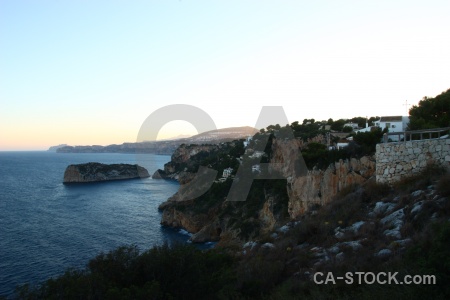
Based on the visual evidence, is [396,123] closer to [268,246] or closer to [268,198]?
[268,198]

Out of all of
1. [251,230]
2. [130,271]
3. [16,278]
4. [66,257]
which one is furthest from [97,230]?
[130,271]

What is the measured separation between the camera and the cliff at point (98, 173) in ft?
228

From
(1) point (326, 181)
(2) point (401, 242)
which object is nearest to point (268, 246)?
(2) point (401, 242)

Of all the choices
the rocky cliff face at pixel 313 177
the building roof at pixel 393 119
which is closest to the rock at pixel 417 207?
the rocky cliff face at pixel 313 177

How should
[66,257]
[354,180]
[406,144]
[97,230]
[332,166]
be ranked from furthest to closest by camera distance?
1. [97,230]
2. [66,257]
3. [332,166]
4. [354,180]
5. [406,144]

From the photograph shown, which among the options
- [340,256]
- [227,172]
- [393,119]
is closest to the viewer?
[340,256]

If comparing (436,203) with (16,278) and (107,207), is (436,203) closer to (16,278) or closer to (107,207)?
(16,278)

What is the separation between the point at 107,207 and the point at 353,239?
38.7 meters

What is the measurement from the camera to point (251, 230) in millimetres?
25609

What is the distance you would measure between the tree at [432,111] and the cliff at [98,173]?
69004mm

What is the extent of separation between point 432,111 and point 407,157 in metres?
10.9

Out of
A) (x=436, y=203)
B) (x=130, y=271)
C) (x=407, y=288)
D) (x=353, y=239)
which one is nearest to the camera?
(x=407, y=288)

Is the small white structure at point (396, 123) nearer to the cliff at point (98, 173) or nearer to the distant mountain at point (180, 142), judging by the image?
the distant mountain at point (180, 142)

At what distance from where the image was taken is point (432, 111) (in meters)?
17.2
